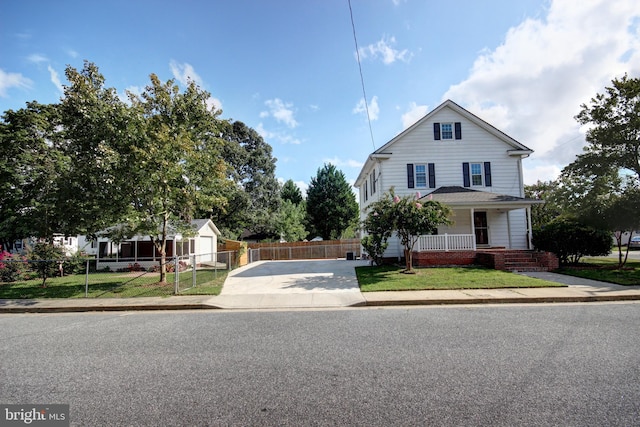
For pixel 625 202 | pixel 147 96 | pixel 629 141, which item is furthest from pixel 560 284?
pixel 147 96

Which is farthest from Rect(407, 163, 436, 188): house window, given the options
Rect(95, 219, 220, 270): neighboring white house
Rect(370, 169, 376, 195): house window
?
Rect(95, 219, 220, 270): neighboring white house

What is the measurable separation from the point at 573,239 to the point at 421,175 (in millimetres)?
7832

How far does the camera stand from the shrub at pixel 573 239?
14586mm

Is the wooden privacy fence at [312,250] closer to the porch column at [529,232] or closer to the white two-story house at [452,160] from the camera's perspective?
the white two-story house at [452,160]

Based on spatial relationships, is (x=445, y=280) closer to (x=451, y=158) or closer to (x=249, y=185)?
(x=451, y=158)

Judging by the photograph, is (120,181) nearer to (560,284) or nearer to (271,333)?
(271,333)

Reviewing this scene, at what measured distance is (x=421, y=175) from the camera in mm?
18922

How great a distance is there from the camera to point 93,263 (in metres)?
22.9

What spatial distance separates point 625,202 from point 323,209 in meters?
33.4

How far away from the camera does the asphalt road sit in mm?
3141

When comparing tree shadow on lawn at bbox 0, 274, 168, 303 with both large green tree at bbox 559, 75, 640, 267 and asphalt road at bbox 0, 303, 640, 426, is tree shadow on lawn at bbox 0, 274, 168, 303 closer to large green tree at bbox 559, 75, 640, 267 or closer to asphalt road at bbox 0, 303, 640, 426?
asphalt road at bbox 0, 303, 640, 426

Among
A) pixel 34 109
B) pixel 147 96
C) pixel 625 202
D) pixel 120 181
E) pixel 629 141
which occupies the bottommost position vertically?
pixel 625 202

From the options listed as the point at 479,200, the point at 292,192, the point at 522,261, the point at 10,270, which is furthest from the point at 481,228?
the point at 292,192

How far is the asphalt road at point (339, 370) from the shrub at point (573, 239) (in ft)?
30.9
